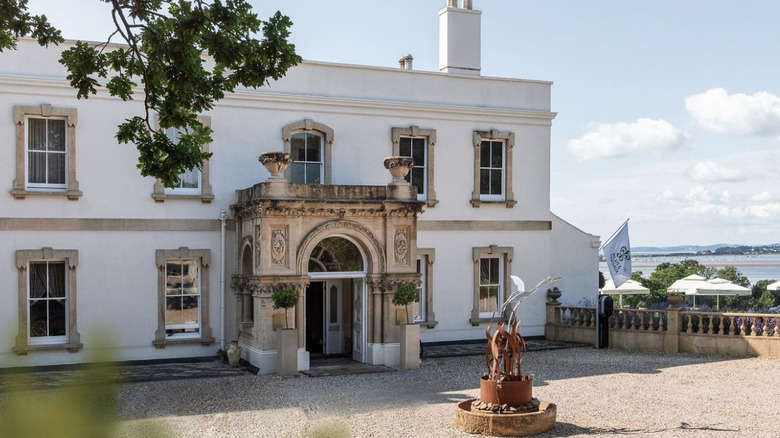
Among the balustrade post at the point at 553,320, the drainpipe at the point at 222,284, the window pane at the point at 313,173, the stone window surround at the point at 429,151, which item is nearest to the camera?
the drainpipe at the point at 222,284

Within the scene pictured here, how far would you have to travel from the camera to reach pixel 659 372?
1656 centimetres

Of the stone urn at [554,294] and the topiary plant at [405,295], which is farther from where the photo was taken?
the stone urn at [554,294]

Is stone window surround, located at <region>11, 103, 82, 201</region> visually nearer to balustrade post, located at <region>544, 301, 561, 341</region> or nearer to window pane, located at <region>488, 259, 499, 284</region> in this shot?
window pane, located at <region>488, 259, 499, 284</region>

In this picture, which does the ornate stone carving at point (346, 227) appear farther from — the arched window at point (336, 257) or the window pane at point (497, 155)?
the window pane at point (497, 155)

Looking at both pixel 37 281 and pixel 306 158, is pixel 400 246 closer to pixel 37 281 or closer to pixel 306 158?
pixel 306 158

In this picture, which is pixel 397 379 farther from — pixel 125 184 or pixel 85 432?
pixel 85 432

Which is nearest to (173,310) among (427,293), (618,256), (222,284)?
(222,284)

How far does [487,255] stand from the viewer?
71.3 feet

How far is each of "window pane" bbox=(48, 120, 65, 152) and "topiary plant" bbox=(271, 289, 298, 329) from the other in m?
5.50

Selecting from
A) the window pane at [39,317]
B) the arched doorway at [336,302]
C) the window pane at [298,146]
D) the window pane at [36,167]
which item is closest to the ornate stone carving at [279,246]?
the arched doorway at [336,302]

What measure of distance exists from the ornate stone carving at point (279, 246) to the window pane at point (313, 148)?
3.29m

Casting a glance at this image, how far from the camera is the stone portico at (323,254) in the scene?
1689 cm

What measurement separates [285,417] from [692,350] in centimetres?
1090

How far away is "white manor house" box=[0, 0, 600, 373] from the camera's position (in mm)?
17203
